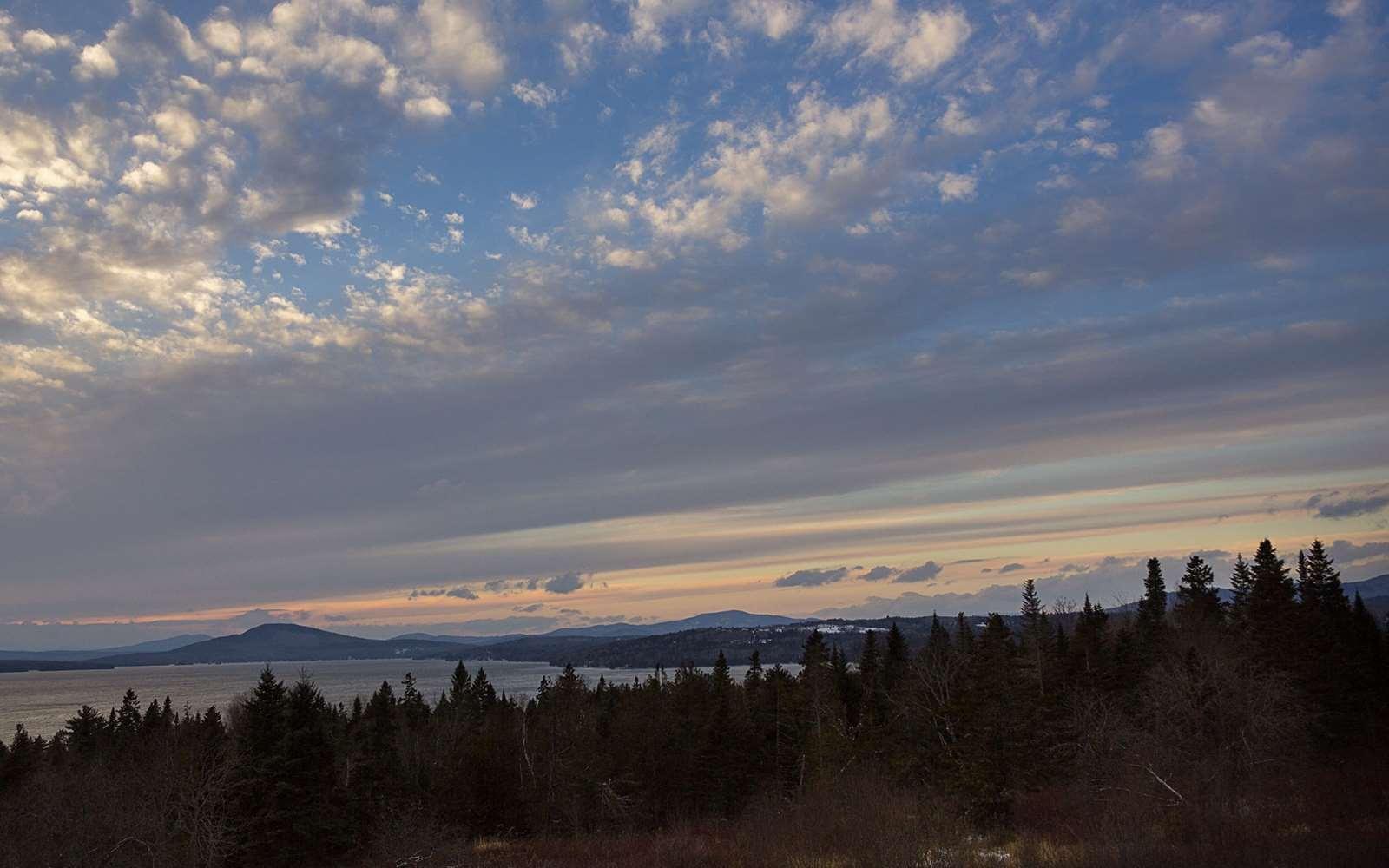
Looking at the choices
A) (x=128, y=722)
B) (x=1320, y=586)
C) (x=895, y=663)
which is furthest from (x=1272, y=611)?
(x=128, y=722)

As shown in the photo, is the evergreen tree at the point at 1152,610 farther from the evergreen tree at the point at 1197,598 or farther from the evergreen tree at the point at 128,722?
the evergreen tree at the point at 128,722

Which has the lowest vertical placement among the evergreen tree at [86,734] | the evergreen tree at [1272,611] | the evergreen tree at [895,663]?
the evergreen tree at [86,734]

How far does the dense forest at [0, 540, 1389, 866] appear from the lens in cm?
2586

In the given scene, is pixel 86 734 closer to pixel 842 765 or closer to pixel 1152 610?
pixel 842 765

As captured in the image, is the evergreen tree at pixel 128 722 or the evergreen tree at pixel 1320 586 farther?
the evergreen tree at pixel 128 722

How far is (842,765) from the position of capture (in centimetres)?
6100

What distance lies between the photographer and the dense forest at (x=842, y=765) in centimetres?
2586

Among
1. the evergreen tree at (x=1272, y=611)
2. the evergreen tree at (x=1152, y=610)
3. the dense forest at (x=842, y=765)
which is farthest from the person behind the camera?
the evergreen tree at (x=1152, y=610)

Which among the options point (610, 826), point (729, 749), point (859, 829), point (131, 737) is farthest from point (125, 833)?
point (131, 737)

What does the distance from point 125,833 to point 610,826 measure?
36.1 m

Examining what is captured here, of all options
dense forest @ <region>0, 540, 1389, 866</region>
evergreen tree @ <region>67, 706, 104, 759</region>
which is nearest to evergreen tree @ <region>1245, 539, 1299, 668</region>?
dense forest @ <region>0, 540, 1389, 866</region>

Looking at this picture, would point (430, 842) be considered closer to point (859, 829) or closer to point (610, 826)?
point (859, 829)

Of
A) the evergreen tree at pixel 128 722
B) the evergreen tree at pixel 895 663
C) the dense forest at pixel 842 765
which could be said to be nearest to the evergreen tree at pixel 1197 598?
the dense forest at pixel 842 765

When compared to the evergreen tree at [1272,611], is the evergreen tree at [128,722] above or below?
below
